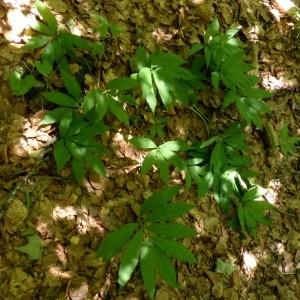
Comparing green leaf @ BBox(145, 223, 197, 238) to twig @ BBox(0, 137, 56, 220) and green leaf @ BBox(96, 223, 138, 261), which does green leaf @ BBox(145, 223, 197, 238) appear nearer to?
green leaf @ BBox(96, 223, 138, 261)

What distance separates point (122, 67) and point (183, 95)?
0.39 metres

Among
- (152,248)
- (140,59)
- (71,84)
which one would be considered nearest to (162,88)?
(140,59)

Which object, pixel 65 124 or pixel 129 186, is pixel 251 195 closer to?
pixel 129 186

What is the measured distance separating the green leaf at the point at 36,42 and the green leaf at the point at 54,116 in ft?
1.08

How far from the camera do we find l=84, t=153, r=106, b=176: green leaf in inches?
69.1

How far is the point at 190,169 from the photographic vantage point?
205 cm

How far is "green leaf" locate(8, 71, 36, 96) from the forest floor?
1.5 inches

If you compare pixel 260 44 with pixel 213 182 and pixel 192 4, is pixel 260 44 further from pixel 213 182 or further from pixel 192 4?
pixel 213 182

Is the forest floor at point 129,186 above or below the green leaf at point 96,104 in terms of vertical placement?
below

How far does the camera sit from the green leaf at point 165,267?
60.5 inches

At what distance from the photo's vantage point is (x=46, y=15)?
1790mm

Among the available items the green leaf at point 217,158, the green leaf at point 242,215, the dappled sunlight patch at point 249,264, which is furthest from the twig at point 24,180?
the dappled sunlight patch at point 249,264

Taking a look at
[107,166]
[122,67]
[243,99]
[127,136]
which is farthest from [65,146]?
[243,99]

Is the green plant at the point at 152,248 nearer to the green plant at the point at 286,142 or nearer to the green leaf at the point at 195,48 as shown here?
the green leaf at the point at 195,48
